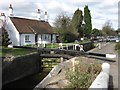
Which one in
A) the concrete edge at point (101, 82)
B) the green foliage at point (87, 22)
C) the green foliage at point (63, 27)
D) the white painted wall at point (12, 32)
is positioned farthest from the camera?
the green foliage at point (87, 22)

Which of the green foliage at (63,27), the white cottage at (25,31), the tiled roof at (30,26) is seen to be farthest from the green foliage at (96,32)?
the white cottage at (25,31)

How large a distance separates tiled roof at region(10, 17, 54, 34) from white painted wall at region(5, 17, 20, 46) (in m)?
0.59

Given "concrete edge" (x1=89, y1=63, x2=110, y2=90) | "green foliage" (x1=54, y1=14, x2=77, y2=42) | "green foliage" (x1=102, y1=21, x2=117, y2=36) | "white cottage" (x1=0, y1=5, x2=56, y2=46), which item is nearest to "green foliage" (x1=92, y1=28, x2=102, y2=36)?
"green foliage" (x1=102, y1=21, x2=117, y2=36)

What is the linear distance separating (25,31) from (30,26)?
418 centimetres

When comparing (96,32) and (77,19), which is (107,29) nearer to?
(96,32)

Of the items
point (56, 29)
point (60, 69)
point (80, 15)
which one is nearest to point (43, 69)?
point (60, 69)

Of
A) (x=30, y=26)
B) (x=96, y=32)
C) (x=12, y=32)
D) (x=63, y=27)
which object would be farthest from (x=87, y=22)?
(x=12, y=32)

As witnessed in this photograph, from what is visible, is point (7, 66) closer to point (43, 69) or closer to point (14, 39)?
point (43, 69)

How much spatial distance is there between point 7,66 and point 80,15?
54.3m

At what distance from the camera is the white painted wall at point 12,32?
44.3 m

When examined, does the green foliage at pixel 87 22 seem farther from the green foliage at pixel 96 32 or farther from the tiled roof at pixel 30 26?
the green foliage at pixel 96 32

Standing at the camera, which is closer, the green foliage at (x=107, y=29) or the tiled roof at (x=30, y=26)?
the tiled roof at (x=30, y=26)

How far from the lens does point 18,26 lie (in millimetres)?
45438

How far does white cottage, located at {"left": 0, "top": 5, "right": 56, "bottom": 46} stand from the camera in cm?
4438
